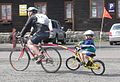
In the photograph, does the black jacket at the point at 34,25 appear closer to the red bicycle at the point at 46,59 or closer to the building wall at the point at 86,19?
the red bicycle at the point at 46,59

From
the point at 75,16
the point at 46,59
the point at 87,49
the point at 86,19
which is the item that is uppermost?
the point at 87,49

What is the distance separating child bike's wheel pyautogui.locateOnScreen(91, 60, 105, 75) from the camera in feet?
44.7

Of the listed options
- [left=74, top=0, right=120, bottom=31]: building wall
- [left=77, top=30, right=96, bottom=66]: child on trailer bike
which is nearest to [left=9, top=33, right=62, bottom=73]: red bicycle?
[left=77, top=30, right=96, bottom=66]: child on trailer bike

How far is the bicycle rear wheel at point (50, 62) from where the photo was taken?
14.2 m

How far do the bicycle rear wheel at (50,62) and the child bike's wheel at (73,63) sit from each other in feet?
1.26

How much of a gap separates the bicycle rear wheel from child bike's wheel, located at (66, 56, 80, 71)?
1.26 ft

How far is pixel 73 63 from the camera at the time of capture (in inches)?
568

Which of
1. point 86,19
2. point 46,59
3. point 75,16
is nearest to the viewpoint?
point 46,59

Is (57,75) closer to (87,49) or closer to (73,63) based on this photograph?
(73,63)

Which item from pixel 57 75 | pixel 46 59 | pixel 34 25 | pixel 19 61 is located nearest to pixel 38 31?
pixel 34 25

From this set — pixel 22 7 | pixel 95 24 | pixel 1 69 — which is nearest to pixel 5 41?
pixel 22 7

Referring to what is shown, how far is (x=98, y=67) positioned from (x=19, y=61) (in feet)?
8.77

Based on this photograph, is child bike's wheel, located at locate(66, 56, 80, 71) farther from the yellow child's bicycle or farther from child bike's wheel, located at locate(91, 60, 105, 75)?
child bike's wheel, located at locate(91, 60, 105, 75)

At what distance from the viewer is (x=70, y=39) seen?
1663 inches
